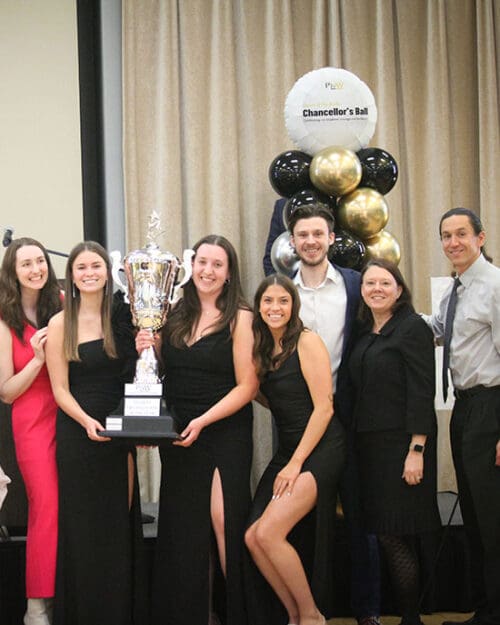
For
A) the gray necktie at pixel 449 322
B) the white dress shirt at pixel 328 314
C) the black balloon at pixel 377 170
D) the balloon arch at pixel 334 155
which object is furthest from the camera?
the black balloon at pixel 377 170

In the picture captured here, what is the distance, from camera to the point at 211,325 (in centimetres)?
318

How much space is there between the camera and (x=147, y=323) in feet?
10.4

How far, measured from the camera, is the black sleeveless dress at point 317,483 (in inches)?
121

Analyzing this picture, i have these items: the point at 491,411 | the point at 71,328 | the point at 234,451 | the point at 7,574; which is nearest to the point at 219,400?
the point at 234,451

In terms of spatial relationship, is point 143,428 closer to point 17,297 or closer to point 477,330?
point 17,297

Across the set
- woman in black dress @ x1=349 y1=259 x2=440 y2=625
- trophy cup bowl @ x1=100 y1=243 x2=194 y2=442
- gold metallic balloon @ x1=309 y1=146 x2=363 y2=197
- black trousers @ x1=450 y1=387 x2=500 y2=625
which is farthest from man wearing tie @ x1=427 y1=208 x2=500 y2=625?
trophy cup bowl @ x1=100 y1=243 x2=194 y2=442

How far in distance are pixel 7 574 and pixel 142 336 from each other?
4.12ft

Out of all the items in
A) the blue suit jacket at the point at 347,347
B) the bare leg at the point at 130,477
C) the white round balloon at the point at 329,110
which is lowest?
the bare leg at the point at 130,477

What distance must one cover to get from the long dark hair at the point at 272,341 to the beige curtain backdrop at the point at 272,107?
5.73 ft

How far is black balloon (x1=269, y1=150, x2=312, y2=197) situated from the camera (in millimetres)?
3971

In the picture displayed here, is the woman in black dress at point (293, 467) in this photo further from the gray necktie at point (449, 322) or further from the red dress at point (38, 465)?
the red dress at point (38, 465)

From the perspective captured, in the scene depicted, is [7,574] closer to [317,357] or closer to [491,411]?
[317,357]

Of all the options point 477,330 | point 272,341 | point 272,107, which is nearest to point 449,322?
point 477,330

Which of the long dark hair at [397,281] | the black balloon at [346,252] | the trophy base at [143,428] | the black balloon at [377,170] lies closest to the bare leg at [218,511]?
the trophy base at [143,428]
